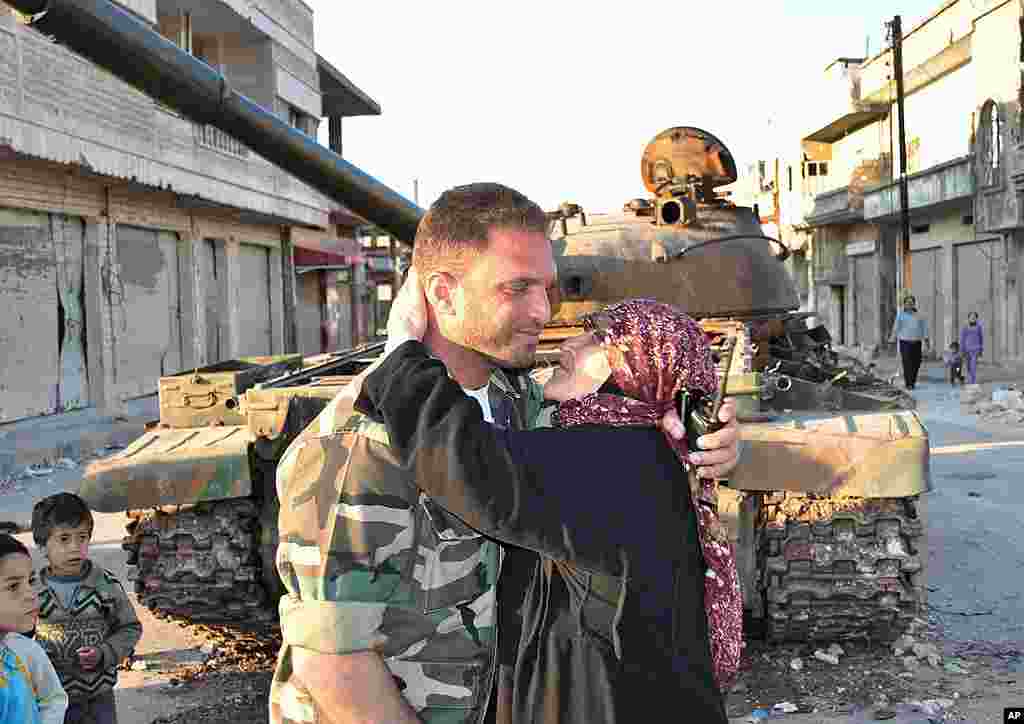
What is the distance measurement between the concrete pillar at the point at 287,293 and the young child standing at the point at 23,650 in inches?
799

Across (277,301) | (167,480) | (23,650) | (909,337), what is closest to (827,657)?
(167,480)

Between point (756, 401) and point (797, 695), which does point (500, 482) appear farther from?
point (797, 695)

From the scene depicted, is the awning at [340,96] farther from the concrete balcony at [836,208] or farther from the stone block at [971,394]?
the stone block at [971,394]

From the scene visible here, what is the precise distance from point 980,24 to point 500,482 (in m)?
22.9

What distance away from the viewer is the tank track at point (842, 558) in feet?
14.5

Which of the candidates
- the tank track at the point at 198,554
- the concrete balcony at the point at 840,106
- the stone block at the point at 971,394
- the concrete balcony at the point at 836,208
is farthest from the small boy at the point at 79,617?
the concrete balcony at the point at 840,106

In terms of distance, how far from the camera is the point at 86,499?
449 cm

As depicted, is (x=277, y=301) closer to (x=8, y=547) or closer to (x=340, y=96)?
(x=340, y=96)

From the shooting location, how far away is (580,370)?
1.89 m

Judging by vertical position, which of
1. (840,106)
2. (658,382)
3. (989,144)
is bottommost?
(658,382)

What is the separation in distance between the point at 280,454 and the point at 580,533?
10.5 ft

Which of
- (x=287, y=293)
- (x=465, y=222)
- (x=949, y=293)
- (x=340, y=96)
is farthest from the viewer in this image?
(x=340, y=96)

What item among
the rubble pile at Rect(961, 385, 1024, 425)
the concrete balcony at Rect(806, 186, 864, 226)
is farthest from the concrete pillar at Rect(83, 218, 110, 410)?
the concrete balcony at Rect(806, 186, 864, 226)

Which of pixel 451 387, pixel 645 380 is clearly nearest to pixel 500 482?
pixel 451 387
